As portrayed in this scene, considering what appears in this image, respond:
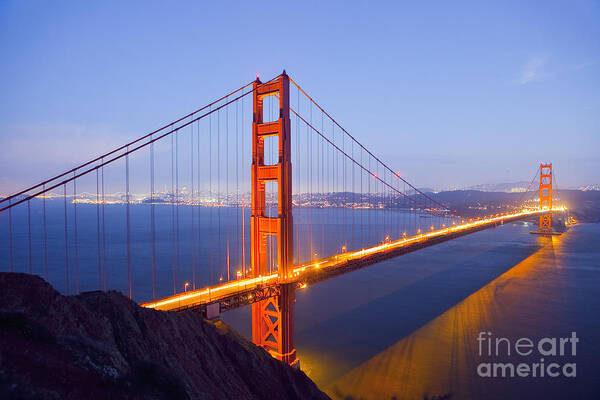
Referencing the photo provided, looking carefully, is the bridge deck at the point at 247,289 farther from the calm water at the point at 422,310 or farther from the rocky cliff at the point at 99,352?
the calm water at the point at 422,310

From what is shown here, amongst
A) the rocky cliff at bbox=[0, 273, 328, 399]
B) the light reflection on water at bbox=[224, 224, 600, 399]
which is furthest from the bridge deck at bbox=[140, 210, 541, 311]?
the light reflection on water at bbox=[224, 224, 600, 399]

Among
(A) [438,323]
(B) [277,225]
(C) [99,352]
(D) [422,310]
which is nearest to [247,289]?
(B) [277,225]

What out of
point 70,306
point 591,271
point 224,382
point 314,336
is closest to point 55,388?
point 70,306

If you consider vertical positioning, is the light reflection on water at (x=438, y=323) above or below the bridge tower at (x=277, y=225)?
below

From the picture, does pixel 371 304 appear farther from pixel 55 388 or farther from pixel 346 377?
pixel 55 388

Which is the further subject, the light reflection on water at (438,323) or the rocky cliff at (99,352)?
the light reflection on water at (438,323)

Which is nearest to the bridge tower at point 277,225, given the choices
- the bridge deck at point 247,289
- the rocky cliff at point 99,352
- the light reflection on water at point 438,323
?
the bridge deck at point 247,289
